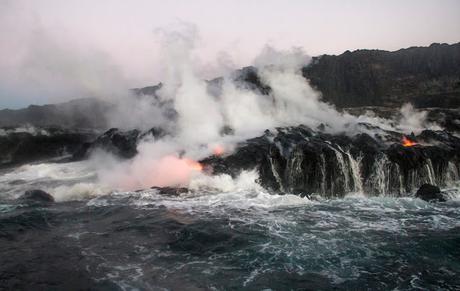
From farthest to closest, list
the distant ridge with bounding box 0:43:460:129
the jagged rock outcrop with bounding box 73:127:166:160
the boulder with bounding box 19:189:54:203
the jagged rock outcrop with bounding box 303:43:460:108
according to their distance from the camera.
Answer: the jagged rock outcrop with bounding box 303:43:460:108, the distant ridge with bounding box 0:43:460:129, the jagged rock outcrop with bounding box 73:127:166:160, the boulder with bounding box 19:189:54:203

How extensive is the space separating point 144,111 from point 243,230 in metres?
33.9

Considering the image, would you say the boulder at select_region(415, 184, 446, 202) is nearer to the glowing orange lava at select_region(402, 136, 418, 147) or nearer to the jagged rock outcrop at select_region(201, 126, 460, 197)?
the jagged rock outcrop at select_region(201, 126, 460, 197)

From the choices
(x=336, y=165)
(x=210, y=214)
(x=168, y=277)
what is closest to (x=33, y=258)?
(x=168, y=277)

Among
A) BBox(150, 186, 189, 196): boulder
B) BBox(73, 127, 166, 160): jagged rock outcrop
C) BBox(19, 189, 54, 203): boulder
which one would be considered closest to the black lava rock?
BBox(150, 186, 189, 196): boulder

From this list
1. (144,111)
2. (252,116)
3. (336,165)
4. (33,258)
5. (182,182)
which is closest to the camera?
(33,258)

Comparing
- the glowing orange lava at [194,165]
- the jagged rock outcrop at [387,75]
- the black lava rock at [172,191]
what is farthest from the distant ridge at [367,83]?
the black lava rock at [172,191]

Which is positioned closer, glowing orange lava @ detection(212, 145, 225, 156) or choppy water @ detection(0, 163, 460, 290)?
choppy water @ detection(0, 163, 460, 290)

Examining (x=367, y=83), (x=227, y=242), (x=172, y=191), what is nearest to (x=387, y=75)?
(x=367, y=83)

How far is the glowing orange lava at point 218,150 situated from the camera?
27.8 m

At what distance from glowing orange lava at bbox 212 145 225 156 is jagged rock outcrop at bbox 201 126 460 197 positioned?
73cm

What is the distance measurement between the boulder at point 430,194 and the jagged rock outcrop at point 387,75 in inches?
1862

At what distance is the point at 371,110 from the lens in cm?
5878

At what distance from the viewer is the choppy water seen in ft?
42.4

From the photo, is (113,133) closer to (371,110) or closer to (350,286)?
(350,286)
